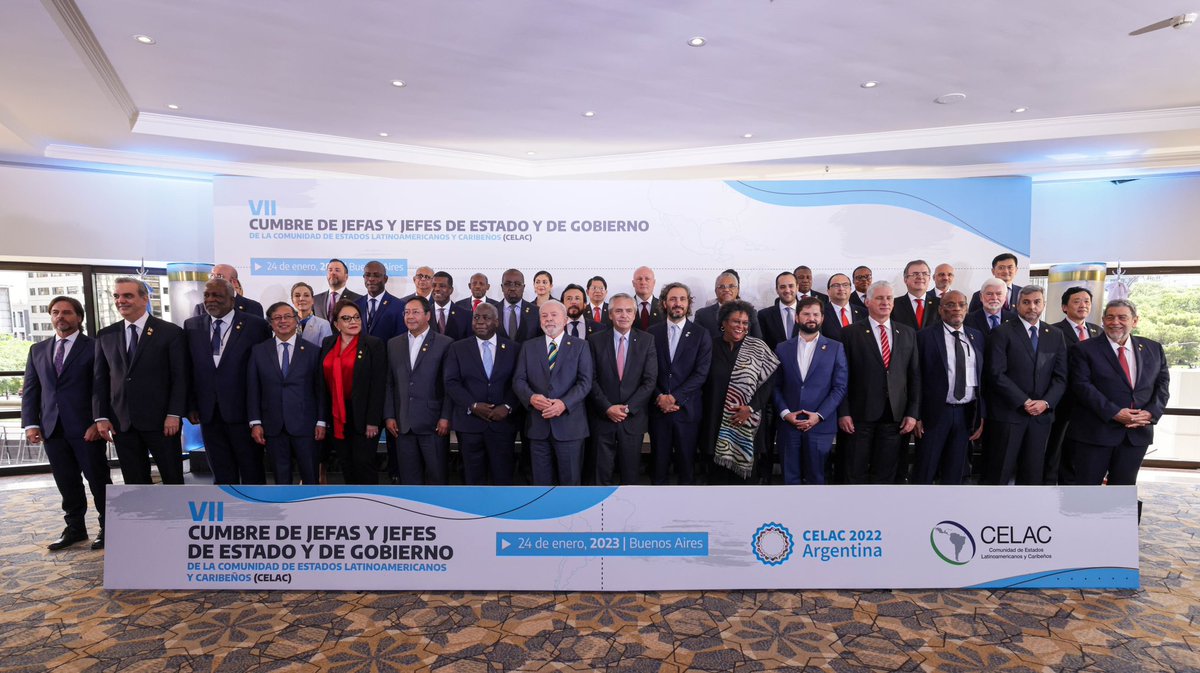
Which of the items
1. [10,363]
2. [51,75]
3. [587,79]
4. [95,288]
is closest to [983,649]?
[587,79]

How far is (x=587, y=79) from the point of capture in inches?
166

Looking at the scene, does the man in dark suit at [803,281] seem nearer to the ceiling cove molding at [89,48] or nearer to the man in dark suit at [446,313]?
the man in dark suit at [446,313]

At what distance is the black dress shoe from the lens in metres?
3.56

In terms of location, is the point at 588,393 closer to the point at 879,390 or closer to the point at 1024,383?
the point at 879,390

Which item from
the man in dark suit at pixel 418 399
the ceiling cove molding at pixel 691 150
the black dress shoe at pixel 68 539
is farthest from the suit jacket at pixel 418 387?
the ceiling cove molding at pixel 691 150

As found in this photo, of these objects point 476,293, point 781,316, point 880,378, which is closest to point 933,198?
point 781,316

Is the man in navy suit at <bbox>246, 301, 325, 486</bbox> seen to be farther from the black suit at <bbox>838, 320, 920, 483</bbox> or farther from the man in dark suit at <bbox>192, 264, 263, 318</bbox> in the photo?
the black suit at <bbox>838, 320, 920, 483</bbox>

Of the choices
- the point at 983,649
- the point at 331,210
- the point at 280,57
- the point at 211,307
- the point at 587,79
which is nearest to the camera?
the point at 983,649

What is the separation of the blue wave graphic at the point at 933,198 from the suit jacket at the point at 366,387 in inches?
132

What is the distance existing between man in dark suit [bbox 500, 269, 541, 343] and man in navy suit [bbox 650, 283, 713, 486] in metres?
1.08

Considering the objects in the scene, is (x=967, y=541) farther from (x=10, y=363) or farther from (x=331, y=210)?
(x=10, y=363)

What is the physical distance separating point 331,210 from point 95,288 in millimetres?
3039

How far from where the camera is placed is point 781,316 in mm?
4465

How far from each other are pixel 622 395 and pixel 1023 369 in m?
2.42
